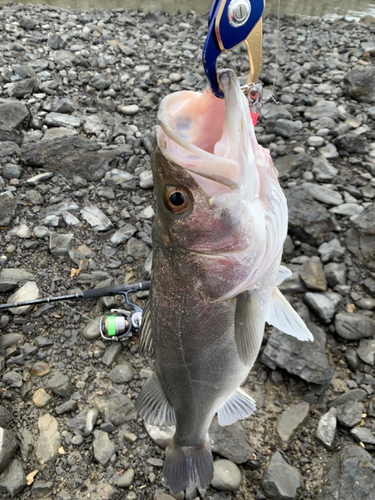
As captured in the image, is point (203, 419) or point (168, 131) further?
point (203, 419)

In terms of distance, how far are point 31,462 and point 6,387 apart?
636 mm

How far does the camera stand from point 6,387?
3.18m

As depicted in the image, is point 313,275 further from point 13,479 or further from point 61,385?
point 13,479

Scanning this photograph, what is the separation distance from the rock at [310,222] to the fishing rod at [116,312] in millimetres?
1673

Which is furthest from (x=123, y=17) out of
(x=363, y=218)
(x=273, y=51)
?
(x=363, y=218)

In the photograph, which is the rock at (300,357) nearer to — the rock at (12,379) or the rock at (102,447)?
the rock at (102,447)

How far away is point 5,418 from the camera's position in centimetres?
296

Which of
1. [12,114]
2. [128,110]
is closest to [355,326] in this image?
[128,110]

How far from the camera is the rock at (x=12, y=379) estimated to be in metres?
3.19

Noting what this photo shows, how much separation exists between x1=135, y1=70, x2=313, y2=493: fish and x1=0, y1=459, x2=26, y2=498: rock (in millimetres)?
1266

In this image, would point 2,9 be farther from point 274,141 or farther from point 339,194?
point 339,194

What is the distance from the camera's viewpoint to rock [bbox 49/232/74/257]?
4.14m

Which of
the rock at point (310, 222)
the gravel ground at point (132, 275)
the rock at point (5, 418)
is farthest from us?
the rock at point (310, 222)

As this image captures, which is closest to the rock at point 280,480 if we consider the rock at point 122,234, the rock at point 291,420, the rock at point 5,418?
the rock at point 291,420
